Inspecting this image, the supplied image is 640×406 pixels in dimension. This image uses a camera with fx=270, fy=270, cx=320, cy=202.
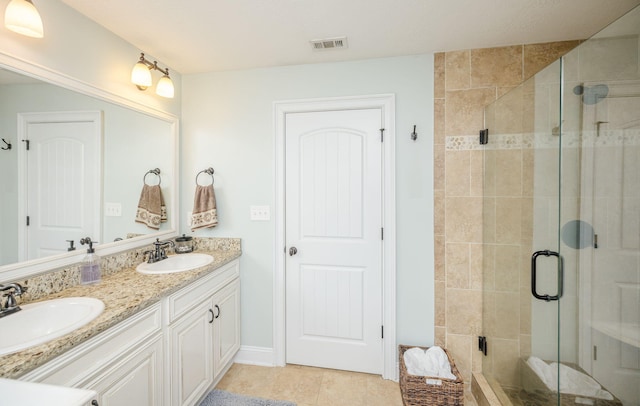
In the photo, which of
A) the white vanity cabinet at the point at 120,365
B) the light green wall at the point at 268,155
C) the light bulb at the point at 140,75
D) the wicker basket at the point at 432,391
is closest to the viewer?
the white vanity cabinet at the point at 120,365

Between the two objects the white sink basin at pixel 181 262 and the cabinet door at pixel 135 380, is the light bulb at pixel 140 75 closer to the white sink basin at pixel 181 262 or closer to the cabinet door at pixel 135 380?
the white sink basin at pixel 181 262

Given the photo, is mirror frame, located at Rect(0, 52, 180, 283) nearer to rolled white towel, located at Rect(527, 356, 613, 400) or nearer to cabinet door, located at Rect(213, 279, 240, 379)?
cabinet door, located at Rect(213, 279, 240, 379)

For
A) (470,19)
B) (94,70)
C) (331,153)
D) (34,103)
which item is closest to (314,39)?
(331,153)

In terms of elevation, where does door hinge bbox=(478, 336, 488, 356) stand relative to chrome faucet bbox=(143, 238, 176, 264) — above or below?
below

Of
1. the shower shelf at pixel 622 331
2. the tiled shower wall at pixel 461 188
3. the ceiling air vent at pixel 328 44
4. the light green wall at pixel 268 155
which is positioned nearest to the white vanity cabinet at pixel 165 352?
the light green wall at pixel 268 155

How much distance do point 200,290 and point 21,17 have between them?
1.54 m

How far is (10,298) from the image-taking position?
1.12 metres

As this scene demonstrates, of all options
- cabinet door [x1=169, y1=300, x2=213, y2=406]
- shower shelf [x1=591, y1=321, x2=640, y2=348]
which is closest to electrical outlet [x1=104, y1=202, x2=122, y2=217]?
cabinet door [x1=169, y1=300, x2=213, y2=406]

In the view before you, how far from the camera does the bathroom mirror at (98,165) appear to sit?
1.24 meters

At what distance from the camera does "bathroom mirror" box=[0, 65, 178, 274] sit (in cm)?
124

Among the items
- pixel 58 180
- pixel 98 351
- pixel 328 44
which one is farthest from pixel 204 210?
pixel 328 44

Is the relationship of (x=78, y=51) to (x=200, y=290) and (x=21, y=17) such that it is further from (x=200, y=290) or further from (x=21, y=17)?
(x=200, y=290)

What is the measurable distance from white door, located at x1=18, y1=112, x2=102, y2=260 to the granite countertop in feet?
0.94

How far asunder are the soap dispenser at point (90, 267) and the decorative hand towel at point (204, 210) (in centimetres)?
→ 71
